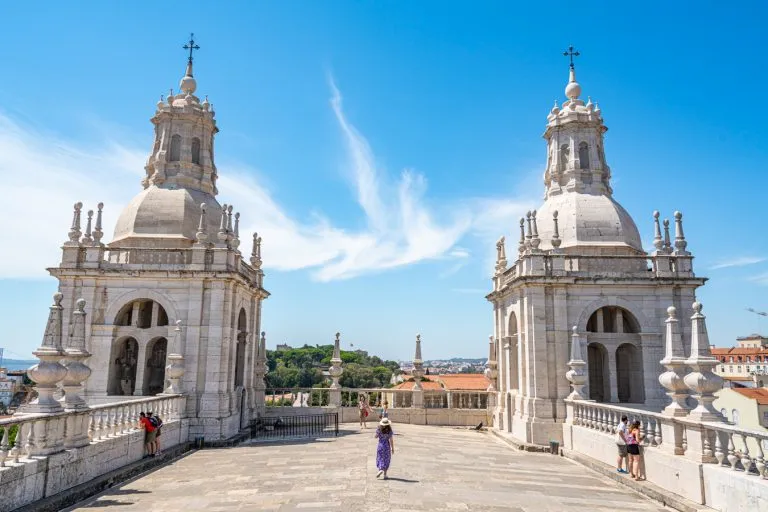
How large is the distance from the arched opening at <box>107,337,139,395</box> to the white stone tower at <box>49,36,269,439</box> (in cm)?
4

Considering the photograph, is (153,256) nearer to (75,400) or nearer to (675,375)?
(75,400)

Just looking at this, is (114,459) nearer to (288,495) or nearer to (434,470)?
(288,495)

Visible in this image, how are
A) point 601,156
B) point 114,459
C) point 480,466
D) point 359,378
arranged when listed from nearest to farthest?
point 114,459 → point 480,466 → point 601,156 → point 359,378

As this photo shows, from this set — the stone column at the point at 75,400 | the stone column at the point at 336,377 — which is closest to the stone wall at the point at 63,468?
the stone column at the point at 75,400

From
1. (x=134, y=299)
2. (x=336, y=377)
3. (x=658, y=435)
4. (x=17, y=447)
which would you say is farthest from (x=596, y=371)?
(x=17, y=447)

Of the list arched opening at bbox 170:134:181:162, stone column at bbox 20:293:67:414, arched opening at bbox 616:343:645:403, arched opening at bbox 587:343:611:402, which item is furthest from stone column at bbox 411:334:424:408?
stone column at bbox 20:293:67:414

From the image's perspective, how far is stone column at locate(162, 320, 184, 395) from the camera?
18953mm

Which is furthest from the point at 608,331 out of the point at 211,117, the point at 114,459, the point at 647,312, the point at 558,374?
the point at 211,117

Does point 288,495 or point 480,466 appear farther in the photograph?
point 480,466

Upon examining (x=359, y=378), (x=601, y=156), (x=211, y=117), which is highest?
(x=211, y=117)

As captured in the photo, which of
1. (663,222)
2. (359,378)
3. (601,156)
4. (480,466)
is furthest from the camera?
(359,378)

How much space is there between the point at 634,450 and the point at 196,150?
2199 cm

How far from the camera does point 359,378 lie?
→ 96.4 meters

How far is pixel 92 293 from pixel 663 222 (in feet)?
76.4
